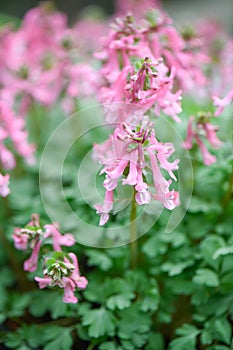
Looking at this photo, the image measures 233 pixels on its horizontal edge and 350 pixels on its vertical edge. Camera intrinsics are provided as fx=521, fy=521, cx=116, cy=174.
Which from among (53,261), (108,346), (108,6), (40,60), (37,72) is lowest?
(108,346)

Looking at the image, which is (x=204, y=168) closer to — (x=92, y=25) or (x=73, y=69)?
(x=73, y=69)

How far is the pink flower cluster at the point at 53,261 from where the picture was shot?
0.94 metres

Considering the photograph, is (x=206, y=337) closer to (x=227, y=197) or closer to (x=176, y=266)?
(x=176, y=266)

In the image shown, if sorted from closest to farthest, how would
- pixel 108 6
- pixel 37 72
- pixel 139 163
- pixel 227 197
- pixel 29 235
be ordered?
1. pixel 139 163
2. pixel 29 235
3. pixel 227 197
4. pixel 37 72
5. pixel 108 6

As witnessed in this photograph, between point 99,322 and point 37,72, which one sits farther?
point 37,72

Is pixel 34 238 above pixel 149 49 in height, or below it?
below

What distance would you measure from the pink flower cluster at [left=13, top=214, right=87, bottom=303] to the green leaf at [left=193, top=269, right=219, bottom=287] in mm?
253

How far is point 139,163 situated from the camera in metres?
0.92

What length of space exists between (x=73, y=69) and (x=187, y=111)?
0.37m

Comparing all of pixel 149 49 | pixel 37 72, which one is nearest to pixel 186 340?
pixel 149 49

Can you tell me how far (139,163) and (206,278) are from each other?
0.33 metres

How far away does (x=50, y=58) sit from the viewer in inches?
65.1

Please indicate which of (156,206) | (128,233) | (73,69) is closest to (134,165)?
(156,206)

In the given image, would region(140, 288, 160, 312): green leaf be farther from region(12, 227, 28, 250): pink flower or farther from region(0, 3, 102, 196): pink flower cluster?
region(0, 3, 102, 196): pink flower cluster
